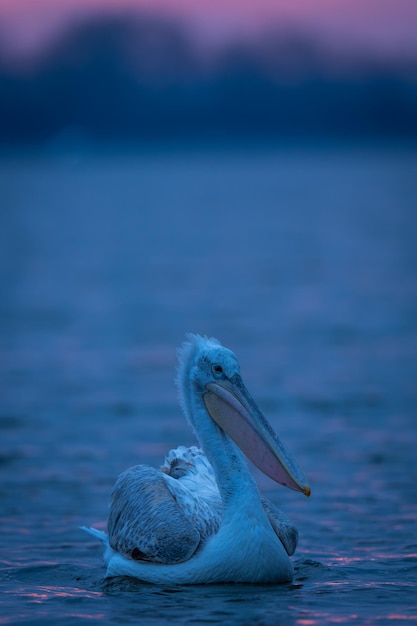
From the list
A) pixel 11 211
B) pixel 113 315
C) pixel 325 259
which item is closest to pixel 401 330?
pixel 113 315

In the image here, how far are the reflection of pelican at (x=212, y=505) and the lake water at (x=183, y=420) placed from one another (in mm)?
132

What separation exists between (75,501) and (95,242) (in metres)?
33.8

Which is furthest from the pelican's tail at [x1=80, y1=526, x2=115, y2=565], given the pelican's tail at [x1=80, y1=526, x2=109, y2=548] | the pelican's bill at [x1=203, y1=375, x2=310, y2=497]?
the pelican's bill at [x1=203, y1=375, x2=310, y2=497]

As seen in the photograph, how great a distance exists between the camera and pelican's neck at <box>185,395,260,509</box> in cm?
657

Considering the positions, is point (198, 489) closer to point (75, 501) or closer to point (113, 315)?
point (75, 501)

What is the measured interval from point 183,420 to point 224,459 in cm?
463

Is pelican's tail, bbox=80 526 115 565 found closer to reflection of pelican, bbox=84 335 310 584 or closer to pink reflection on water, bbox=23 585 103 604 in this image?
reflection of pelican, bbox=84 335 310 584

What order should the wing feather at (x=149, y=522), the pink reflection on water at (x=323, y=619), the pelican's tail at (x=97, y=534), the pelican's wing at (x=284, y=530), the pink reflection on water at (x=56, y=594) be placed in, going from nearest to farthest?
the pink reflection on water at (x=323, y=619), the wing feather at (x=149, y=522), the pink reflection on water at (x=56, y=594), the pelican's wing at (x=284, y=530), the pelican's tail at (x=97, y=534)

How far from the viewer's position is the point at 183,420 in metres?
11.3

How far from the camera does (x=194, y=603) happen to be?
6355 mm

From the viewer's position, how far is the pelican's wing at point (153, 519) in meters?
6.54

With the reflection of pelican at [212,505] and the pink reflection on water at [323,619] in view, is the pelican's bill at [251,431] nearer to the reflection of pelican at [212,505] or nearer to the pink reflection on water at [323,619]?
the reflection of pelican at [212,505]

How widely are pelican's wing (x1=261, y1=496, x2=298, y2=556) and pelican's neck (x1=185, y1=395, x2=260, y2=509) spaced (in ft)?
1.08

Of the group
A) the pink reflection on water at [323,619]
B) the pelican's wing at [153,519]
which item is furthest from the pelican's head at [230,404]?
the pink reflection on water at [323,619]
